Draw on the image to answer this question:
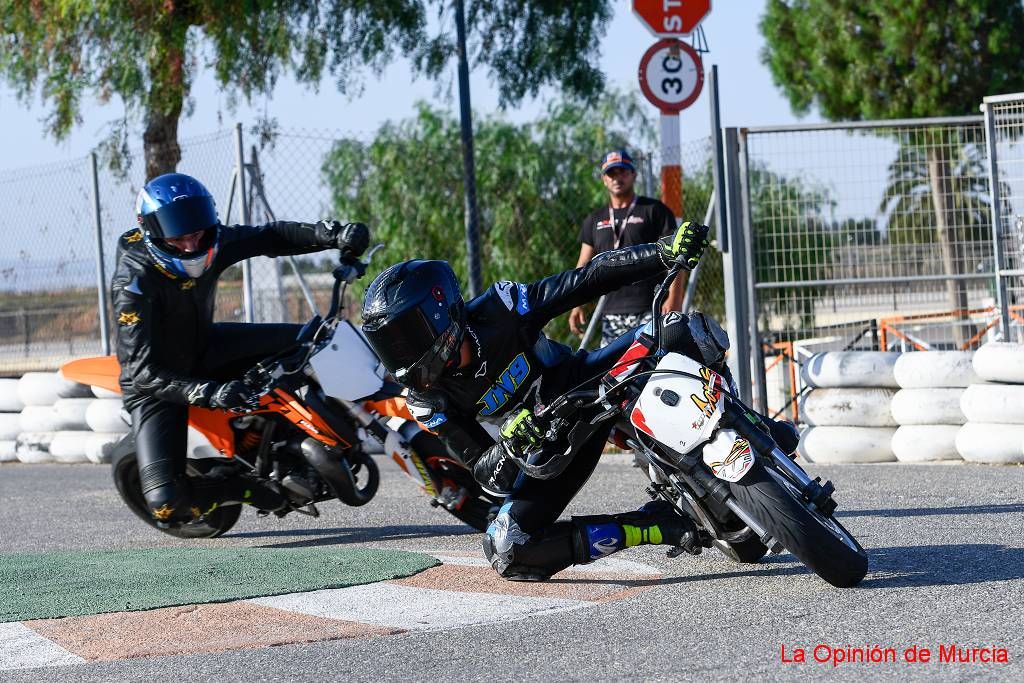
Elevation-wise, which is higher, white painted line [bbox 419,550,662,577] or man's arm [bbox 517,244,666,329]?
man's arm [bbox 517,244,666,329]

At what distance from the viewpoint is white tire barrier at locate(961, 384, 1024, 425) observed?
26.8 feet

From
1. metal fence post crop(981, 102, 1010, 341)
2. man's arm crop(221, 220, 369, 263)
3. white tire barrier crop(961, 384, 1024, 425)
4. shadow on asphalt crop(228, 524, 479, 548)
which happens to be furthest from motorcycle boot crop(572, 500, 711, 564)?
metal fence post crop(981, 102, 1010, 341)

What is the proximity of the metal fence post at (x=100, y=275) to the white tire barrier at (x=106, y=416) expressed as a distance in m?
1.25

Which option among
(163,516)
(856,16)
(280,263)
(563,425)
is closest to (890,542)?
(563,425)

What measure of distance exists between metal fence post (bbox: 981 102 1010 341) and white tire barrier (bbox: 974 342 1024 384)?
1018 mm

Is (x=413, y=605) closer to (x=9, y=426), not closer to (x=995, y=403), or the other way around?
(x=995, y=403)

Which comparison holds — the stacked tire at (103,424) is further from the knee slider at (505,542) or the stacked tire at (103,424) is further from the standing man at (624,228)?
the knee slider at (505,542)

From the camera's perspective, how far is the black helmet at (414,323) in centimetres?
482

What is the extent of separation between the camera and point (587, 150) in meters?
22.1

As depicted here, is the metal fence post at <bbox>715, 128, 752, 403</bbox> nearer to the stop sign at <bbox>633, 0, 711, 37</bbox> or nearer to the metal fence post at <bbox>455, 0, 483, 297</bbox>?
the stop sign at <bbox>633, 0, 711, 37</bbox>

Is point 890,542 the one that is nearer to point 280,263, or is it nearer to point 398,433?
point 398,433

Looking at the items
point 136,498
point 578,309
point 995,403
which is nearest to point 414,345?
point 136,498

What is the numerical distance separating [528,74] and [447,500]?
9567 mm

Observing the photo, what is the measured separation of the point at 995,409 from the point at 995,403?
0.04m
